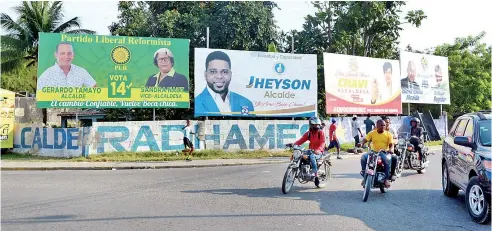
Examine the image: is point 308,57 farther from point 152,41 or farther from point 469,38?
point 469,38

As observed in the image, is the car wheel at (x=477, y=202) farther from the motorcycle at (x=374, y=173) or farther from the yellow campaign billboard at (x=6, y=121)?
the yellow campaign billboard at (x=6, y=121)

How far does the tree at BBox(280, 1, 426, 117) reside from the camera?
32.2m

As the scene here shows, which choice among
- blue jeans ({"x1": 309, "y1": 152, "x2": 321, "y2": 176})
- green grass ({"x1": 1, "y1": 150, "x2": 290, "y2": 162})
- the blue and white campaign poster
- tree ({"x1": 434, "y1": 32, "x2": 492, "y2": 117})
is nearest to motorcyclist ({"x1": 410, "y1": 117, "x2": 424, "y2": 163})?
blue jeans ({"x1": 309, "y1": 152, "x2": 321, "y2": 176})

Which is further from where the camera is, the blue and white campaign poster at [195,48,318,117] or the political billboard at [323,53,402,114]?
the political billboard at [323,53,402,114]

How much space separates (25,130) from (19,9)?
10721mm

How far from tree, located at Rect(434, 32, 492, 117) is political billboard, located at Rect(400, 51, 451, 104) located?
424 inches

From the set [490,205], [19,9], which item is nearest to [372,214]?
[490,205]

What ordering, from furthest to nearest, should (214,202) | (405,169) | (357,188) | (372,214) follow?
(405,169)
(357,188)
(214,202)
(372,214)

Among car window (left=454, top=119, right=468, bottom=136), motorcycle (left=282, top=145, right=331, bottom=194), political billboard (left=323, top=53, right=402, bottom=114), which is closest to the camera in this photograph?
car window (left=454, top=119, right=468, bottom=136)

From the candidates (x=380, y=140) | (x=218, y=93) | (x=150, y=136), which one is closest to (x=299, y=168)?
(x=380, y=140)

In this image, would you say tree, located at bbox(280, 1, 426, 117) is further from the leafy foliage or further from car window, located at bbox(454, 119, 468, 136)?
car window, located at bbox(454, 119, 468, 136)

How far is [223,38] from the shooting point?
2795cm

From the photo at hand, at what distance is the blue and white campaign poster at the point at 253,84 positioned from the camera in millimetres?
20969

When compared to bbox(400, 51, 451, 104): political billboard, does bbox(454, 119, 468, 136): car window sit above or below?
below
